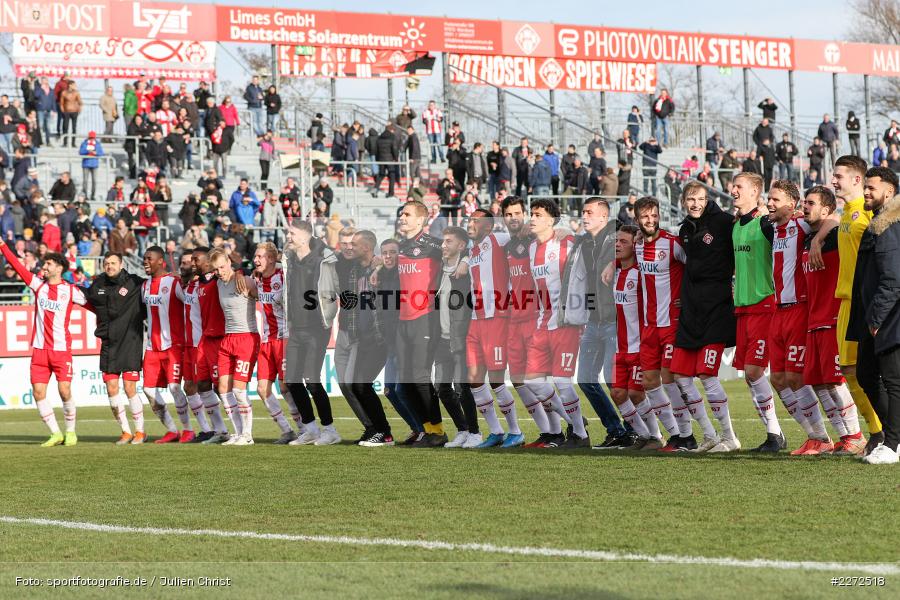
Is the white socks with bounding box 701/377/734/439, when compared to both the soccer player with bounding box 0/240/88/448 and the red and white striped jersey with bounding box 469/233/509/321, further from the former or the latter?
the soccer player with bounding box 0/240/88/448

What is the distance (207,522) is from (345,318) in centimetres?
573

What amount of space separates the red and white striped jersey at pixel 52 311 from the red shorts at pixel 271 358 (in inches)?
104

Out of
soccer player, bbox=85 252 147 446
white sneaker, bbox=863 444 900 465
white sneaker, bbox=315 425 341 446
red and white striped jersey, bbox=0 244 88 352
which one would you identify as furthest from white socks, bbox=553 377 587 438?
red and white striped jersey, bbox=0 244 88 352

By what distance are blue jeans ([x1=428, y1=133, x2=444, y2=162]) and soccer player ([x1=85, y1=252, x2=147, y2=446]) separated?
66.0 ft

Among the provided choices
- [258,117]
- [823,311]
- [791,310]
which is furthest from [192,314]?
[258,117]

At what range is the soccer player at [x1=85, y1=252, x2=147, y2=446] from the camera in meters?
15.8

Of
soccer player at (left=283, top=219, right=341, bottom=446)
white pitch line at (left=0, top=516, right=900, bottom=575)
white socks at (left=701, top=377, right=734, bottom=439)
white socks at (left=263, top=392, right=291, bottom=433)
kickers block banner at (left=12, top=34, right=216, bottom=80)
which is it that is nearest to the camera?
white pitch line at (left=0, top=516, right=900, bottom=575)

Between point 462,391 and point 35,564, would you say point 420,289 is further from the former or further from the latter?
point 35,564

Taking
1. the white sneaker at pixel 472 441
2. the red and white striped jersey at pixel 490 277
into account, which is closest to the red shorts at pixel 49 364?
the white sneaker at pixel 472 441

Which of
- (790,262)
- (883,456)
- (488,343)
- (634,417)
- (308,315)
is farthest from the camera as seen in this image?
(308,315)

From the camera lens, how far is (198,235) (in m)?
27.1

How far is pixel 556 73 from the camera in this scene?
41469 mm

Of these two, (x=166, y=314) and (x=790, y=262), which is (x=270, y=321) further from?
(x=790, y=262)

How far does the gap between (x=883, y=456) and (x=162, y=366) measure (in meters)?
9.30
